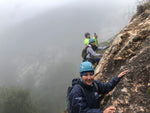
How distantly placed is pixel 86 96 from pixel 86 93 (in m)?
0.10

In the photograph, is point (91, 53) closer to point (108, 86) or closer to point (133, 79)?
point (108, 86)

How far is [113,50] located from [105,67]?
1.25 m

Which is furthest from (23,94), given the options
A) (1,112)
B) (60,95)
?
(60,95)

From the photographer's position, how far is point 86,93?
4406mm

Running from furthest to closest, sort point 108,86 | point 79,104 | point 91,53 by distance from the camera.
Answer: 1. point 91,53
2. point 108,86
3. point 79,104

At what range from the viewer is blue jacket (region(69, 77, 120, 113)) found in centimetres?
401

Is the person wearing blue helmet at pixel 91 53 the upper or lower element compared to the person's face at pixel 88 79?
upper

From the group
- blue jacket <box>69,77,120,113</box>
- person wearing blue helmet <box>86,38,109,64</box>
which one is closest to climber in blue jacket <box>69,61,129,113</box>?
blue jacket <box>69,77,120,113</box>

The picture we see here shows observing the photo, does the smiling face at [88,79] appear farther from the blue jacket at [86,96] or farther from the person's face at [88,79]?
the blue jacket at [86,96]

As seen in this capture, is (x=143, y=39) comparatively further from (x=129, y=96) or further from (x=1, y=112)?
(x=1, y=112)

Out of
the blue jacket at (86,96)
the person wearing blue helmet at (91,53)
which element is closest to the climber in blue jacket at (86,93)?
the blue jacket at (86,96)

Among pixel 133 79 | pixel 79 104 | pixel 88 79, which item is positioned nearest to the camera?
pixel 79 104

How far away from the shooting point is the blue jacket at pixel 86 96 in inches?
158

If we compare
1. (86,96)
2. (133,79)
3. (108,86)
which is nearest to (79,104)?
(86,96)
